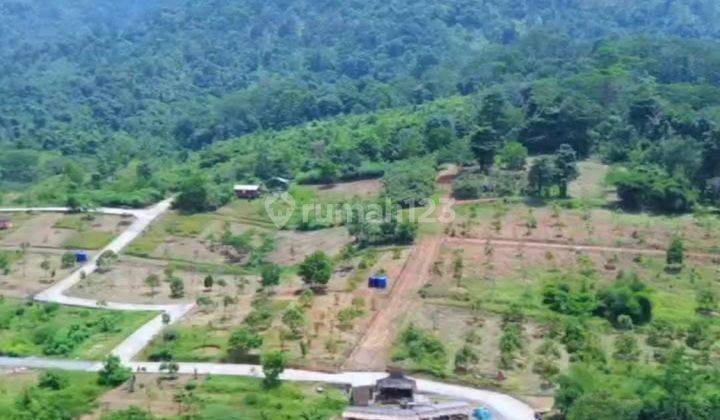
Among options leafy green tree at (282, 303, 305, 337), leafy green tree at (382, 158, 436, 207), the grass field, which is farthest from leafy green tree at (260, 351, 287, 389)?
leafy green tree at (382, 158, 436, 207)

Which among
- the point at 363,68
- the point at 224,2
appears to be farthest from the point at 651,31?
the point at 224,2

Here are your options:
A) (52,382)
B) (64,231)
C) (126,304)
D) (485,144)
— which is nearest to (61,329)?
(126,304)

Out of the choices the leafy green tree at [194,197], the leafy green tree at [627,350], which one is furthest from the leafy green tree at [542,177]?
the leafy green tree at [194,197]

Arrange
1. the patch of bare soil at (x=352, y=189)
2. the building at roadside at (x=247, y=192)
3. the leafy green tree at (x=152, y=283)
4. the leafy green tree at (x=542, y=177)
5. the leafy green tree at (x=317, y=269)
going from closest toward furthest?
the leafy green tree at (x=317, y=269) → the leafy green tree at (x=152, y=283) → the leafy green tree at (x=542, y=177) → the patch of bare soil at (x=352, y=189) → the building at roadside at (x=247, y=192)

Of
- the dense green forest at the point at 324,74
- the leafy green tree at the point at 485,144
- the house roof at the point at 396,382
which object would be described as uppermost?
the dense green forest at the point at 324,74

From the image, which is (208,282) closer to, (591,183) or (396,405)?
(396,405)

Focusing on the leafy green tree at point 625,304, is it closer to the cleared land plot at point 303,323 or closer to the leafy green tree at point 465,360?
the leafy green tree at point 465,360
